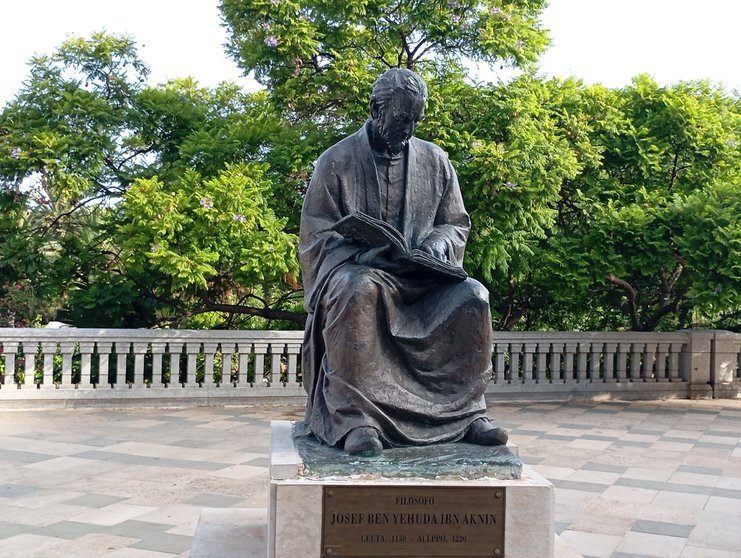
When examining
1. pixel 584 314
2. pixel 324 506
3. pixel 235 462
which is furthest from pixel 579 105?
pixel 324 506

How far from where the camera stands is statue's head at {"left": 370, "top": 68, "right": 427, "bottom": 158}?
436cm

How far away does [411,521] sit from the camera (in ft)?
11.5

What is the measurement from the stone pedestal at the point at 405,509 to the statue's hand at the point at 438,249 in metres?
1.10

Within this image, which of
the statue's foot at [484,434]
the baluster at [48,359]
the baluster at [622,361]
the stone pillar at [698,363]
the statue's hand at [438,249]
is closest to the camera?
the statue's foot at [484,434]

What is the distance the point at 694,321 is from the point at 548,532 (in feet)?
43.1

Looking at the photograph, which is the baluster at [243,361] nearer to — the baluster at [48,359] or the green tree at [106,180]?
the green tree at [106,180]

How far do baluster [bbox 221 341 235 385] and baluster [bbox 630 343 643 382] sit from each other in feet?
19.6

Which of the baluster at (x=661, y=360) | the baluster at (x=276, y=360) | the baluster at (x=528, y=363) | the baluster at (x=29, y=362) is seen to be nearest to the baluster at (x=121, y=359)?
the baluster at (x=29, y=362)

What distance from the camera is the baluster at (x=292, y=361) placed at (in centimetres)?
1087

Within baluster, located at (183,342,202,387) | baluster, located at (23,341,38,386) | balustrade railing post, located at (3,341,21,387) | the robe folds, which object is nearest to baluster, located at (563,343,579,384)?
baluster, located at (183,342,202,387)

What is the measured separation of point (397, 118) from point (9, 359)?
23.1 ft

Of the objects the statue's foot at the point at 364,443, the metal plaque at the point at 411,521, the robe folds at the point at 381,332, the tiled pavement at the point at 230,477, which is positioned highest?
the robe folds at the point at 381,332

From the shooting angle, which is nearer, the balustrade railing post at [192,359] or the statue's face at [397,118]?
the statue's face at [397,118]

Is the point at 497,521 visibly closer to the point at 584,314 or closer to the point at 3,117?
the point at 3,117
